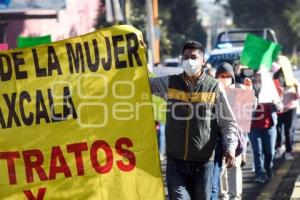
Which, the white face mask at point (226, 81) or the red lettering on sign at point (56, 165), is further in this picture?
the white face mask at point (226, 81)

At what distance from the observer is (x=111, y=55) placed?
6.27m

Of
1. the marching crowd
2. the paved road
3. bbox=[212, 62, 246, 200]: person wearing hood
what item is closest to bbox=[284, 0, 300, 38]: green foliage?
the paved road

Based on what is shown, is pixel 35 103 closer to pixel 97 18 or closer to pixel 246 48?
pixel 246 48

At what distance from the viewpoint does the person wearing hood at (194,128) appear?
6.18m

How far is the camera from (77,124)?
6207 millimetres

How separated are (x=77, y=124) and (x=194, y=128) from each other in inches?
31.3

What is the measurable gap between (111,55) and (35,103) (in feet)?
2.02

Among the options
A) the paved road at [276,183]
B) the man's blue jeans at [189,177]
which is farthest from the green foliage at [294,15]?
the man's blue jeans at [189,177]

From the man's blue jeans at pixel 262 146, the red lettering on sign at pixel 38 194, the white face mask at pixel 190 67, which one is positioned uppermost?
the white face mask at pixel 190 67

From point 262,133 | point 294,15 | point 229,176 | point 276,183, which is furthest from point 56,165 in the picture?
point 294,15

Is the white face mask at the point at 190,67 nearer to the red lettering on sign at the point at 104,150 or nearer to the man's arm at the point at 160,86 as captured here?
the man's arm at the point at 160,86

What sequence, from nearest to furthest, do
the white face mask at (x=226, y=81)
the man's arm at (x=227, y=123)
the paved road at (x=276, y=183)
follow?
1. the man's arm at (x=227, y=123)
2. the white face mask at (x=226, y=81)
3. the paved road at (x=276, y=183)

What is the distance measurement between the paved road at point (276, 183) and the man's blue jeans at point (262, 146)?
196mm

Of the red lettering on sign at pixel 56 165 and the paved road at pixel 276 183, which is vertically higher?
the red lettering on sign at pixel 56 165
